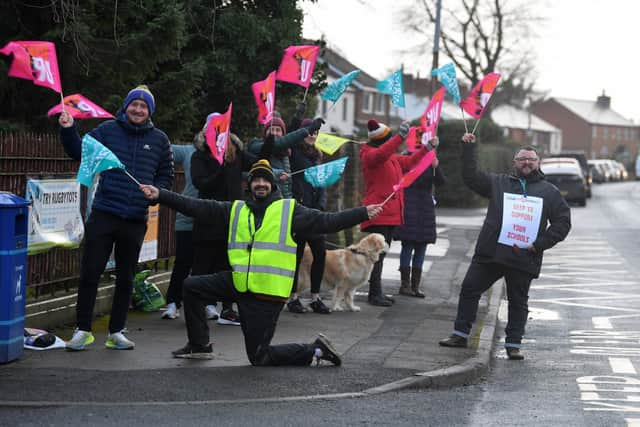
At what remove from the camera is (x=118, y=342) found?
27.6 ft

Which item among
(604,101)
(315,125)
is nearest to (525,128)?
(604,101)

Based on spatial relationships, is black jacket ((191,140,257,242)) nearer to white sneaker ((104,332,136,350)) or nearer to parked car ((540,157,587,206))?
white sneaker ((104,332,136,350))

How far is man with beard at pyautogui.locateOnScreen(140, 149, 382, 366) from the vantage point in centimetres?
766

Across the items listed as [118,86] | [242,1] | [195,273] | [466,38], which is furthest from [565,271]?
[466,38]

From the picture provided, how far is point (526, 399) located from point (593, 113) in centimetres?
14092

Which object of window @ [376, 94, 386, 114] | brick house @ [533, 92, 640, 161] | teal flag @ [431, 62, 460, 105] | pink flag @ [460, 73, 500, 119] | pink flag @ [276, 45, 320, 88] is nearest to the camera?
pink flag @ [460, 73, 500, 119]

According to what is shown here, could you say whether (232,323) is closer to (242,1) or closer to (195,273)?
(195,273)

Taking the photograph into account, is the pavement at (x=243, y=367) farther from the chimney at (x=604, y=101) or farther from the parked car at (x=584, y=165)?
the chimney at (x=604, y=101)

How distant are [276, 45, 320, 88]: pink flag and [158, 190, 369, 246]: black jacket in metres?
4.33

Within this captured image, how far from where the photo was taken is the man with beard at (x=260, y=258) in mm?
7664

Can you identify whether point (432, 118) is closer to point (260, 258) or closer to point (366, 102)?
point (260, 258)

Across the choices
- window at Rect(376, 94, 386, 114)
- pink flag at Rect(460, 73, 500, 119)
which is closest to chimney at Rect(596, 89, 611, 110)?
window at Rect(376, 94, 386, 114)

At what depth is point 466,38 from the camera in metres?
61.4

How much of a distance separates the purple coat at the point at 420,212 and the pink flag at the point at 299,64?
6.72 feet
